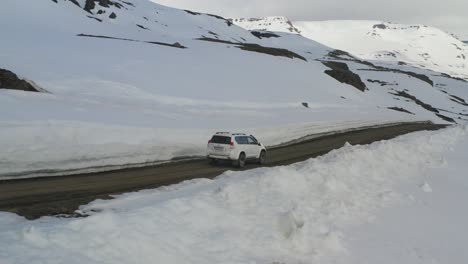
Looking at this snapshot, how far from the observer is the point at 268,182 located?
591 inches

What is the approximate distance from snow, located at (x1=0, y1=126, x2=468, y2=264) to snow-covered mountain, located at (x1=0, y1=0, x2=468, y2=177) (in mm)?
7313

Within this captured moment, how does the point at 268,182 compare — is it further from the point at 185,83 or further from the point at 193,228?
the point at 185,83

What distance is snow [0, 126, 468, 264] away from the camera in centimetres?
862

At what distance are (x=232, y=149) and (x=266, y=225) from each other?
485 inches

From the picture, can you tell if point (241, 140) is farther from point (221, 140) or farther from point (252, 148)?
point (221, 140)

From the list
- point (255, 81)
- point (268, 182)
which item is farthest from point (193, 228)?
point (255, 81)

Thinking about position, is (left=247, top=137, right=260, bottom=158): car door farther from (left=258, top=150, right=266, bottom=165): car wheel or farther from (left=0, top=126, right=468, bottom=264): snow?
(left=0, top=126, right=468, bottom=264): snow

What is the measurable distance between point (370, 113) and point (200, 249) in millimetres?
58192

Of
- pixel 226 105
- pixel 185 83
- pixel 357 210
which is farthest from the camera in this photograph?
pixel 185 83

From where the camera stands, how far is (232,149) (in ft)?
78.8

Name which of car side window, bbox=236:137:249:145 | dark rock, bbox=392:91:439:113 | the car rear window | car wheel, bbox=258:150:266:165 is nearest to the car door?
car side window, bbox=236:137:249:145

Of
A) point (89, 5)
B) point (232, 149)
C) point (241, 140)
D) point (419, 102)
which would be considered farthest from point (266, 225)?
point (89, 5)

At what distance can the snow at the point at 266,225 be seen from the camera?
8.62 metres

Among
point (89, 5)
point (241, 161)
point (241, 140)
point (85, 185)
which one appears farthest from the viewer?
point (89, 5)
